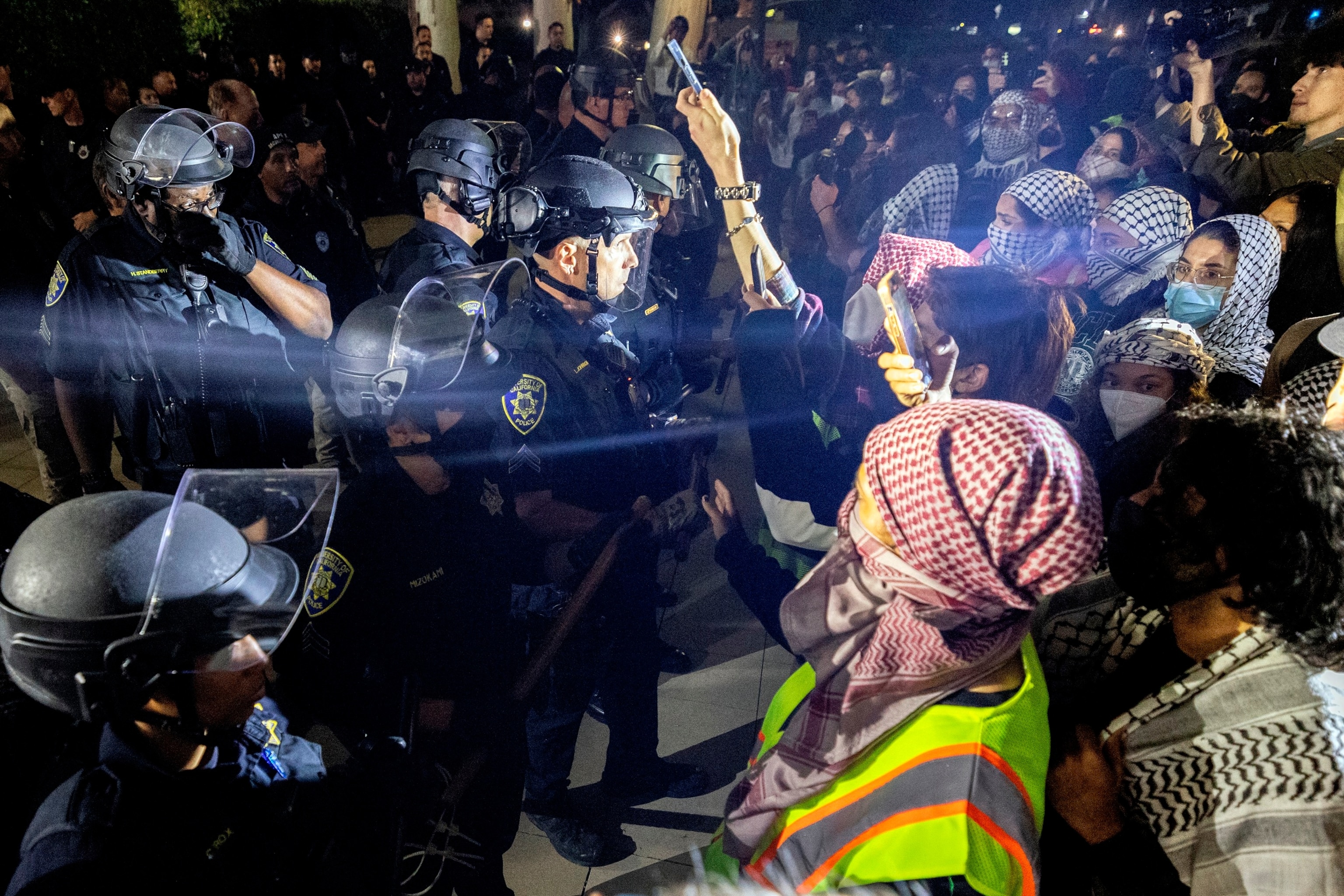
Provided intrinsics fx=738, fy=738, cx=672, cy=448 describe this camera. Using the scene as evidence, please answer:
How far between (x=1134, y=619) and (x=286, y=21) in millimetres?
13679

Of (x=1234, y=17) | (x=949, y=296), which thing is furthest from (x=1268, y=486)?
(x=1234, y=17)

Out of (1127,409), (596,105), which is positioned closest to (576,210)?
(1127,409)

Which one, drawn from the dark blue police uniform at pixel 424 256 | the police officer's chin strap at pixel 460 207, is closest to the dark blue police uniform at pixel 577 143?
the police officer's chin strap at pixel 460 207

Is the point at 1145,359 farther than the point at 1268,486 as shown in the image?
Yes

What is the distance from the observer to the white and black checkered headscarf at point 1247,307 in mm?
→ 3033

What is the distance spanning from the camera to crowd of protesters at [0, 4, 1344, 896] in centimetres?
128

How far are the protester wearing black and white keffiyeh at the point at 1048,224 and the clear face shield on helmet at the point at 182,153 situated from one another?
337cm

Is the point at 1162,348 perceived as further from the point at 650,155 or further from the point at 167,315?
the point at 167,315

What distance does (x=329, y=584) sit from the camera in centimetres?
208

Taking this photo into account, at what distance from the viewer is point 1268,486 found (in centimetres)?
136

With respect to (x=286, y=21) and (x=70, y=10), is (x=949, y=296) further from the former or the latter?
(x=286, y=21)

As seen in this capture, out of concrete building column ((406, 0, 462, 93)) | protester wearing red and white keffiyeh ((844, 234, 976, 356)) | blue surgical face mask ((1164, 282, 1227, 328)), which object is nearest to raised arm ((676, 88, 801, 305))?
protester wearing red and white keffiyeh ((844, 234, 976, 356))

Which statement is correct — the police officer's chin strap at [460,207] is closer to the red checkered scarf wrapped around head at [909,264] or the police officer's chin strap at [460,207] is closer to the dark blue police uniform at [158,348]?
the dark blue police uniform at [158,348]

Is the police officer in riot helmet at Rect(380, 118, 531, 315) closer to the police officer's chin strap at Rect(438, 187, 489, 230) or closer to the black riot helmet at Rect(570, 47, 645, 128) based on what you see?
the police officer's chin strap at Rect(438, 187, 489, 230)
